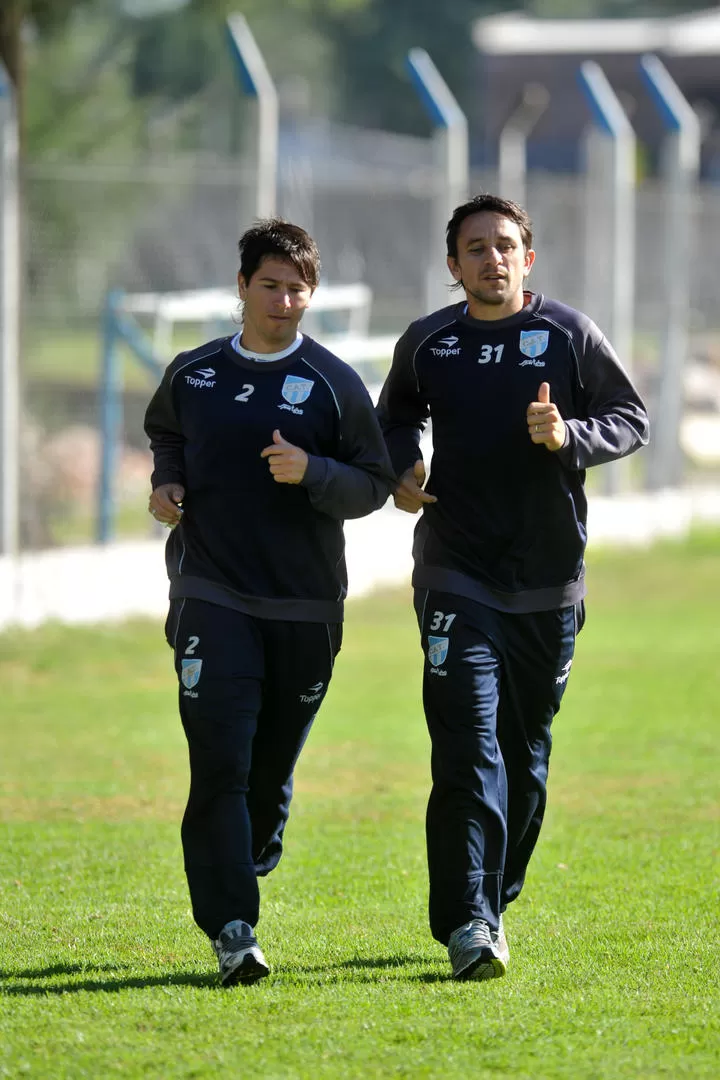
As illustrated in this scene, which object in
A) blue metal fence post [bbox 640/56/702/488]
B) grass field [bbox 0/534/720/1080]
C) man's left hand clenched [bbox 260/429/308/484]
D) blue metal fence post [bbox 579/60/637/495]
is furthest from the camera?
blue metal fence post [bbox 640/56/702/488]

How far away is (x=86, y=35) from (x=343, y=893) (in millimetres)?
21896

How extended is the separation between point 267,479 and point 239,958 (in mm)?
1311

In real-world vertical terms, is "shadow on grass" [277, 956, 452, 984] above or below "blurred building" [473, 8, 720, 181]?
below

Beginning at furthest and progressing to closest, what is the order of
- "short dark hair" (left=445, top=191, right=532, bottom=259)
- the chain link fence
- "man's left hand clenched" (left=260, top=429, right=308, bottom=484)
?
the chain link fence
"short dark hair" (left=445, top=191, right=532, bottom=259)
"man's left hand clenched" (left=260, top=429, right=308, bottom=484)

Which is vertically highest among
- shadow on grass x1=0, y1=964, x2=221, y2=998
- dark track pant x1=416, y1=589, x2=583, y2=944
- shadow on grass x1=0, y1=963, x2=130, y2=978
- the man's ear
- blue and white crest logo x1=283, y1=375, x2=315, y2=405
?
the man's ear

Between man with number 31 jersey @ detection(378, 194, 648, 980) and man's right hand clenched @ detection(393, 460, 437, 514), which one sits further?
man's right hand clenched @ detection(393, 460, 437, 514)

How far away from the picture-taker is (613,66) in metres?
35.3

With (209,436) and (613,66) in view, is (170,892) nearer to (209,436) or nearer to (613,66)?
(209,436)

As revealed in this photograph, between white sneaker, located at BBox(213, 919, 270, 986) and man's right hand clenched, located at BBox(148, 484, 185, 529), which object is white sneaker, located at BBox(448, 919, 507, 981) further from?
man's right hand clenched, located at BBox(148, 484, 185, 529)

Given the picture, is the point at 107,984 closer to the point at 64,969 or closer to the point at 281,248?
the point at 64,969

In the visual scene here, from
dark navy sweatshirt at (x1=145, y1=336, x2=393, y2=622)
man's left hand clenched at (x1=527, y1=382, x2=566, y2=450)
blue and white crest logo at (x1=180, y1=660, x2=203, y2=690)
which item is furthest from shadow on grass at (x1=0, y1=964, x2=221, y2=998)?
man's left hand clenched at (x1=527, y1=382, x2=566, y2=450)

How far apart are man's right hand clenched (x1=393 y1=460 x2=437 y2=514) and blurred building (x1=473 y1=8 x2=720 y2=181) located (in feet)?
78.1

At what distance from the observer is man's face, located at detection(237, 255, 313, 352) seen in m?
5.55

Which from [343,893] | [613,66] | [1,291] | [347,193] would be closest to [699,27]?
[613,66]
